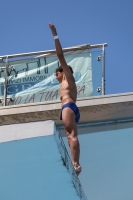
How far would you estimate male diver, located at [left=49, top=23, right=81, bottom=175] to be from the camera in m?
4.58

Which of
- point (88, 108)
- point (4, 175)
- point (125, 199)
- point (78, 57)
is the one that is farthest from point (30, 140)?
point (78, 57)

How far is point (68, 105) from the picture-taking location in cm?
490

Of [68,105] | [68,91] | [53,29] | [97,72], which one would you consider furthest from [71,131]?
[97,72]

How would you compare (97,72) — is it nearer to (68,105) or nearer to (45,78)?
(45,78)

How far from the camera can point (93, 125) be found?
7355 mm

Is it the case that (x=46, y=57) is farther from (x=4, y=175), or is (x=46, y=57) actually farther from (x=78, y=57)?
(x=4, y=175)

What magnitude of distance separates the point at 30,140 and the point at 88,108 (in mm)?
4779

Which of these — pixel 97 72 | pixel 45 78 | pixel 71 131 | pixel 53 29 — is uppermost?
pixel 53 29

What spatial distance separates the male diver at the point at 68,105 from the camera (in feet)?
15.0

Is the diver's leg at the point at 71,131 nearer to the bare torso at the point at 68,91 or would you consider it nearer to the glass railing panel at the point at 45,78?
the bare torso at the point at 68,91

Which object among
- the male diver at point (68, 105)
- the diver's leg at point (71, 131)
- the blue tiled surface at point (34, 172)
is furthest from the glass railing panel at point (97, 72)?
the blue tiled surface at point (34, 172)

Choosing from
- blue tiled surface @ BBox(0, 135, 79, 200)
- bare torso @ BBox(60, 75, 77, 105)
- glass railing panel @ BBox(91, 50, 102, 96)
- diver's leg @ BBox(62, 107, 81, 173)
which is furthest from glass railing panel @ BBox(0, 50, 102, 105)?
blue tiled surface @ BBox(0, 135, 79, 200)

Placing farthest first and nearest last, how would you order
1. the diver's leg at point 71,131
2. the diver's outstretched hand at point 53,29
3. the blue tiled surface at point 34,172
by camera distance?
the diver's outstretched hand at point 53,29 → the diver's leg at point 71,131 → the blue tiled surface at point 34,172

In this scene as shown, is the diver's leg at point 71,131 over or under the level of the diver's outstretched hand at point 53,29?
under
